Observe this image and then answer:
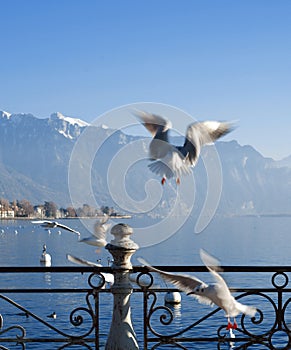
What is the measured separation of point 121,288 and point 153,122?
188 centimetres

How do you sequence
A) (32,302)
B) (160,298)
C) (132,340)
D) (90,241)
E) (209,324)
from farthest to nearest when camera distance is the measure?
(160,298)
(32,302)
(209,324)
(90,241)
(132,340)

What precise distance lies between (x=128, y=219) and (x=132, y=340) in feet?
5.12

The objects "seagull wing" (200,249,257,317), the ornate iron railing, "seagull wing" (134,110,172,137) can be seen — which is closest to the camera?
"seagull wing" (200,249,257,317)

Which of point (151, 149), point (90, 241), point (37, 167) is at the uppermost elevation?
point (37, 167)

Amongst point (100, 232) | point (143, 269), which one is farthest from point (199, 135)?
point (143, 269)

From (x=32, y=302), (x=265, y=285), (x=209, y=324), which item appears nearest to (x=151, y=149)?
(x=209, y=324)

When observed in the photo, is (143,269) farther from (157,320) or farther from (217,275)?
(157,320)

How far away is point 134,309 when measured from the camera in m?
29.4

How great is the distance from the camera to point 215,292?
572 cm

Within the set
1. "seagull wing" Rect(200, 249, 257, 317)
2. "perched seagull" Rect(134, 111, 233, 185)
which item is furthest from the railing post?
"perched seagull" Rect(134, 111, 233, 185)

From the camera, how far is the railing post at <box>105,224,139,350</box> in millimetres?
6301

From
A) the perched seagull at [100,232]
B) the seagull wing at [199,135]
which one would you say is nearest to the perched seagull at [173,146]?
the seagull wing at [199,135]

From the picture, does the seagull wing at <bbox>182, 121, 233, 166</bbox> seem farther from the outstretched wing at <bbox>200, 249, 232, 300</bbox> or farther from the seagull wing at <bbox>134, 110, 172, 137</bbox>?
the outstretched wing at <bbox>200, 249, 232, 300</bbox>

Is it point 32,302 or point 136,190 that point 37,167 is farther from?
point 136,190
